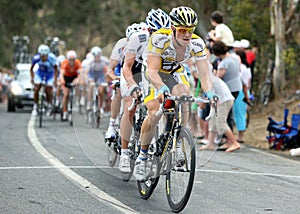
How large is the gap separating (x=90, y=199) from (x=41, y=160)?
134 inches

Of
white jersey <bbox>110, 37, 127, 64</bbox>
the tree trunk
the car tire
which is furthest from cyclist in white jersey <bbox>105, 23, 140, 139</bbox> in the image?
the car tire

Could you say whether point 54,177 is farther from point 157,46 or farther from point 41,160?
point 157,46

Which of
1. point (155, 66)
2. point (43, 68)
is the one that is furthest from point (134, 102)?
point (43, 68)

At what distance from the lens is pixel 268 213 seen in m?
7.73

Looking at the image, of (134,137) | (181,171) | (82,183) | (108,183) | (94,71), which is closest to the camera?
(181,171)

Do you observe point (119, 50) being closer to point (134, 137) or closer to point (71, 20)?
point (134, 137)

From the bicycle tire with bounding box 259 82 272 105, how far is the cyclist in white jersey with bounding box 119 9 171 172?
37.7 ft

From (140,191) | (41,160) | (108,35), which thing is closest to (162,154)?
(140,191)

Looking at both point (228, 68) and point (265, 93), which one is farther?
point (265, 93)

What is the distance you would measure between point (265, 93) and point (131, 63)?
1224 centimetres

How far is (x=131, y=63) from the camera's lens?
356 inches

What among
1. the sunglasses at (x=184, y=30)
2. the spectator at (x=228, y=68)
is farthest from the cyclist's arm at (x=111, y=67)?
the spectator at (x=228, y=68)

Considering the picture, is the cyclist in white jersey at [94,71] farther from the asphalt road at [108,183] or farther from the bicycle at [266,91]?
the bicycle at [266,91]

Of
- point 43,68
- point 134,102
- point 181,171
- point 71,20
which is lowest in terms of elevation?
point 181,171
